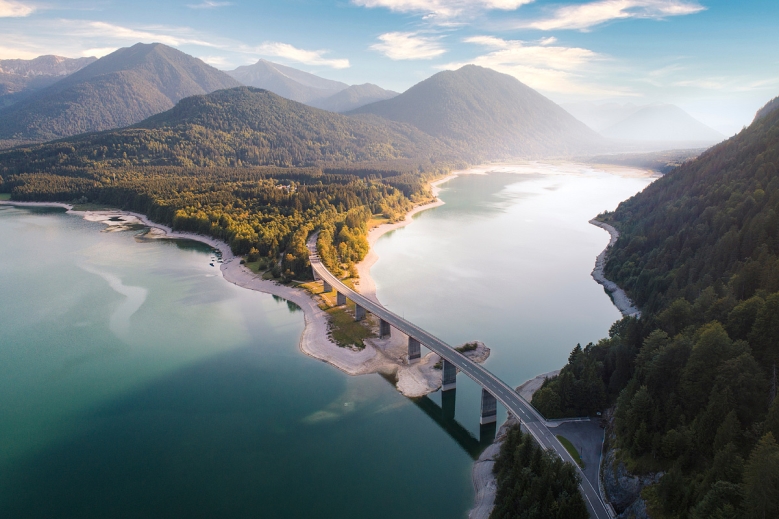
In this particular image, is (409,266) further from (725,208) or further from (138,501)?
(138,501)

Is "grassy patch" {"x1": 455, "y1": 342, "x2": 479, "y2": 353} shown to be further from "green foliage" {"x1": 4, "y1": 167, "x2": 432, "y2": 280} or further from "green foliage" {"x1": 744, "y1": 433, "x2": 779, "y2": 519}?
"green foliage" {"x1": 4, "y1": 167, "x2": 432, "y2": 280}

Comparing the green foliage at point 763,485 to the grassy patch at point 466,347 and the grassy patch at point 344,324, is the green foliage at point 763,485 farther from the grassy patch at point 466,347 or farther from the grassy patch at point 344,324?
the grassy patch at point 344,324

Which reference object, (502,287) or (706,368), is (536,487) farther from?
(502,287)

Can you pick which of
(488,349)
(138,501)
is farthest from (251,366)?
(488,349)

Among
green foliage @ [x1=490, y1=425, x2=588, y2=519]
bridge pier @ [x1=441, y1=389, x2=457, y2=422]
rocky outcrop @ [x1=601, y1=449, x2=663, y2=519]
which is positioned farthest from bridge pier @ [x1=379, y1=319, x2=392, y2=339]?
rocky outcrop @ [x1=601, y1=449, x2=663, y2=519]

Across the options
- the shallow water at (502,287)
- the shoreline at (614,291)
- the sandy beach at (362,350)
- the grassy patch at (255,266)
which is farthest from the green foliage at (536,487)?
the grassy patch at (255,266)

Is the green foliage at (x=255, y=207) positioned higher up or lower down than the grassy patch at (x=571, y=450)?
higher up

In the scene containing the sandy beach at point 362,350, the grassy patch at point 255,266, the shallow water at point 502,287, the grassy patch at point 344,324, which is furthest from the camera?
the grassy patch at point 255,266
